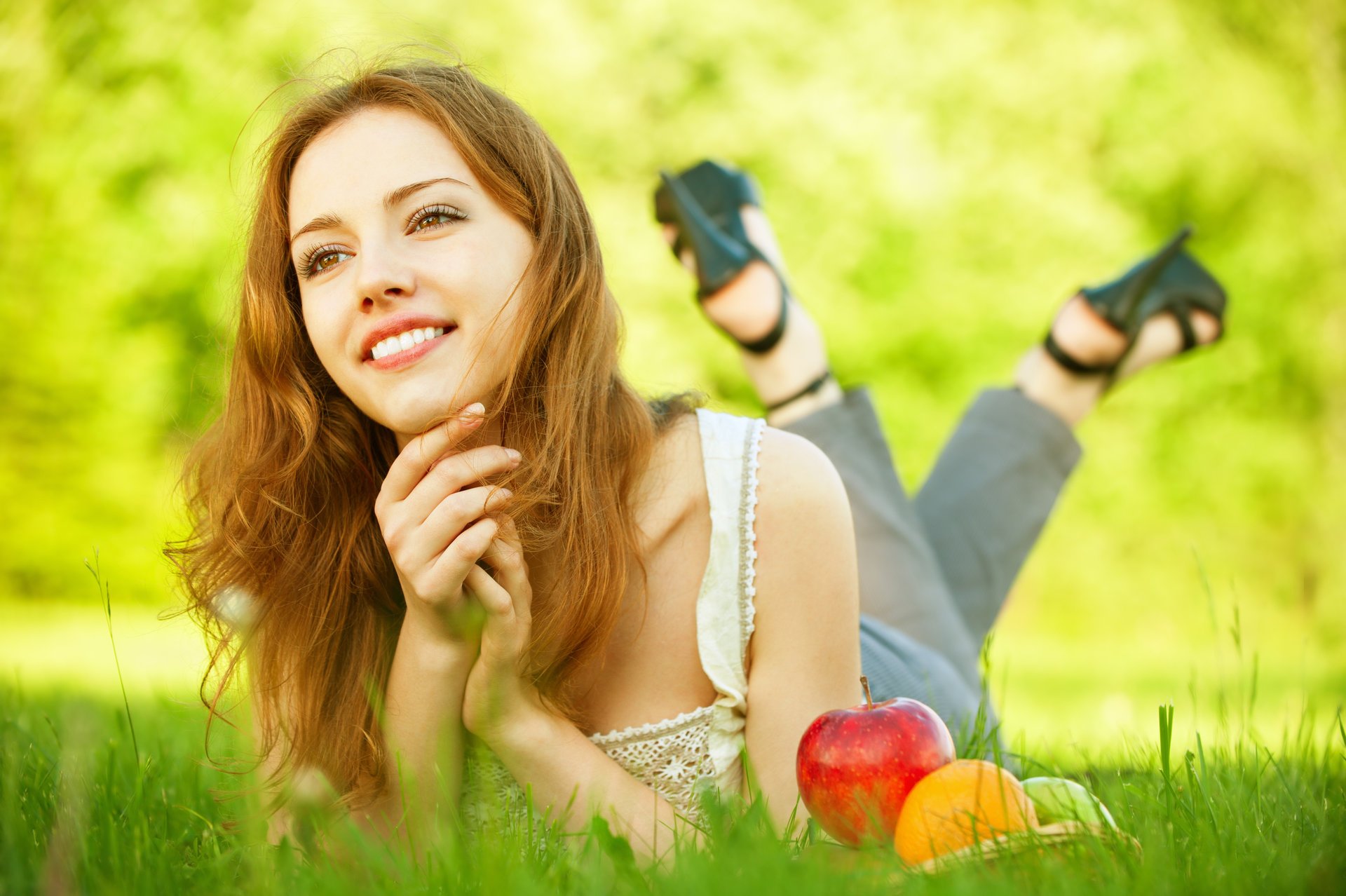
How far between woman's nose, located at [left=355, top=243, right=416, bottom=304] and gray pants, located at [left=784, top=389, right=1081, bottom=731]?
58.9 inches

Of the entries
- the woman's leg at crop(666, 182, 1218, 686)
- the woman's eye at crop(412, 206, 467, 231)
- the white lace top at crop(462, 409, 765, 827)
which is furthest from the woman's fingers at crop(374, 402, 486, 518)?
the woman's leg at crop(666, 182, 1218, 686)

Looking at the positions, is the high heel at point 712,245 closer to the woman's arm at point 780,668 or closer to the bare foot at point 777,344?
the bare foot at point 777,344

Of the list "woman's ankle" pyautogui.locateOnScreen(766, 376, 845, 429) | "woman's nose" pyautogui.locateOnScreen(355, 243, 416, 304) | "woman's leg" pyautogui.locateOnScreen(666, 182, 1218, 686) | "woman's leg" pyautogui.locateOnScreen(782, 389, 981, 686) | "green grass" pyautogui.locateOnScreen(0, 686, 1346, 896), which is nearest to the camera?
"green grass" pyautogui.locateOnScreen(0, 686, 1346, 896)

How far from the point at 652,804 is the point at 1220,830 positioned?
33.1 inches

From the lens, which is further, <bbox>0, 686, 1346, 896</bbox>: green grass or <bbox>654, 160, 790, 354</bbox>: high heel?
<bbox>654, 160, 790, 354</bbox>: high heel

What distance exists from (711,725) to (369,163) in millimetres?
1153

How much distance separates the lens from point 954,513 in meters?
3.24

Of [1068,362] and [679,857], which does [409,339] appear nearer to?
[679,857]

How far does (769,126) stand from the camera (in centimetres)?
1132

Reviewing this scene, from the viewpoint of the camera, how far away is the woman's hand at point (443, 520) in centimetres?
169

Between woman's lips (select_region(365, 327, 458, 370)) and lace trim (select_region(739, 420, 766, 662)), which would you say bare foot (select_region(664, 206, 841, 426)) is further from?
woman's lips (select_region(365, 327, 458, 370))

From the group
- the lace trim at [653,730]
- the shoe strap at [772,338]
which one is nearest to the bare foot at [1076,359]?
the shoe strap at [772,338]

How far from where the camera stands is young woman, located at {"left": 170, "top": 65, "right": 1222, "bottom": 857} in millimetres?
1792

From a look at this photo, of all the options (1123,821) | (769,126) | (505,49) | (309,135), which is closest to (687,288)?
(769,126)
